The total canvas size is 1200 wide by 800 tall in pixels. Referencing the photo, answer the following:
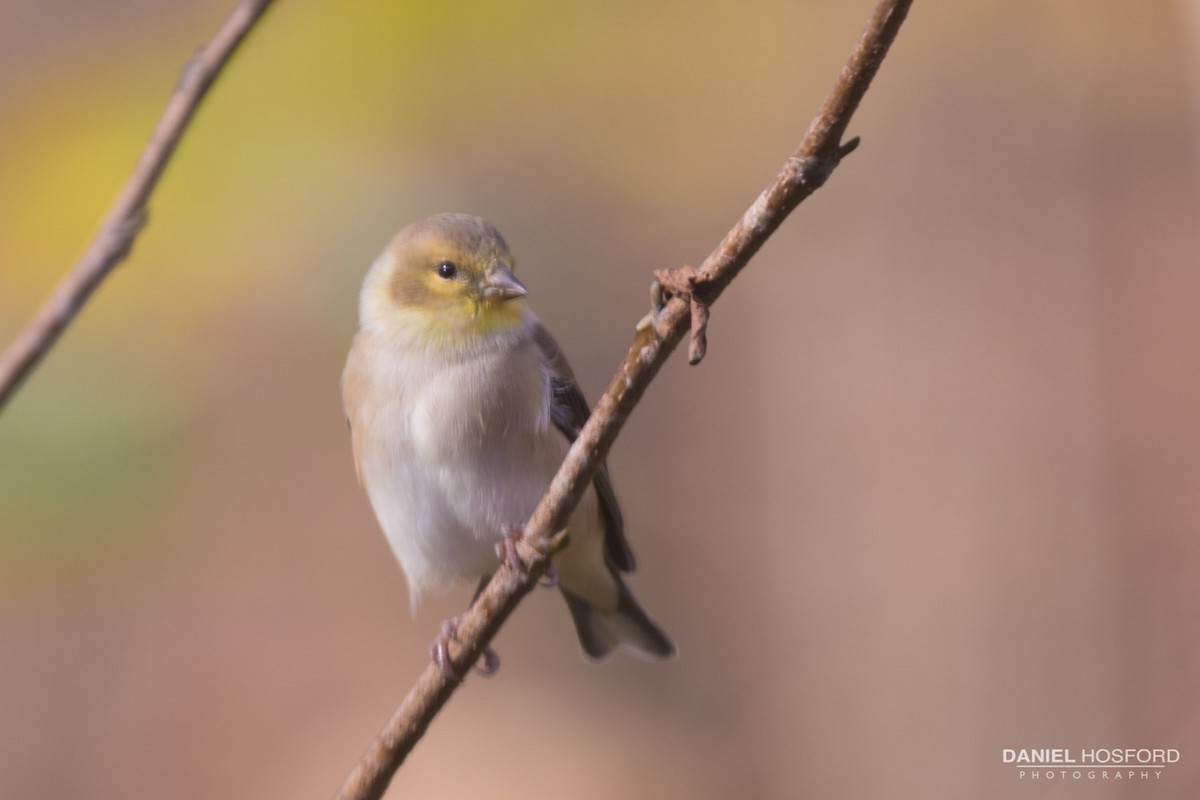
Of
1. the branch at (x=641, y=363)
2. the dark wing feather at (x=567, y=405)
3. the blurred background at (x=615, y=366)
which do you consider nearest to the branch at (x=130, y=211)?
the branch at (x=641, y=363)

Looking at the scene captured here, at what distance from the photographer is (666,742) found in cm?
335

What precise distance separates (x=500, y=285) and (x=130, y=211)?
1.13 m

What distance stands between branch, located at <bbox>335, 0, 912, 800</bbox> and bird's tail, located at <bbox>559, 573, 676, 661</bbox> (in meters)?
1.08

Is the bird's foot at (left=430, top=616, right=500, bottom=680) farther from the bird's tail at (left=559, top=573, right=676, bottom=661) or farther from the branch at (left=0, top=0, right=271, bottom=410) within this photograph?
the branch at (left=0, top=0, right=271, bottom=410)

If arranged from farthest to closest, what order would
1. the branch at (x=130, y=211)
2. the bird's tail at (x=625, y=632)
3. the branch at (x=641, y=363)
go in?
the bird's tail at (x=625, y=632) → the branch at (x=641, y=363) → the branch at (x=130, y=211)

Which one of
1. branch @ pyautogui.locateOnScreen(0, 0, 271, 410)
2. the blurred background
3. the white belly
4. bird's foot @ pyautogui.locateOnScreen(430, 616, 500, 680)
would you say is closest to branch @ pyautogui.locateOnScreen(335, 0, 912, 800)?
bird's foot @ pyautogui.locateOnScreen(430, 616, 500, 680)

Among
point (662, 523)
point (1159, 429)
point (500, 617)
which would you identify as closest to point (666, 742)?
point (662, 523)

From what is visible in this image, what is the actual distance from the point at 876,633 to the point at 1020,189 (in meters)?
1.50

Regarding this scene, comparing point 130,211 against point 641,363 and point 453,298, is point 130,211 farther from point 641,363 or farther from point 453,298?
point 453,298

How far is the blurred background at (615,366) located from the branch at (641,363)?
2.05 m

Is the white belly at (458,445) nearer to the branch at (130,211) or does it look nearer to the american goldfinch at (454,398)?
the american goldfinch at (454,398)

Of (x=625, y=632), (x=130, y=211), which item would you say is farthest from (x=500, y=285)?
(x=130, y=211)

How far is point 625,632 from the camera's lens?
228 cm

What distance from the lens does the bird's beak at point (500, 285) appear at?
1.74 meters
